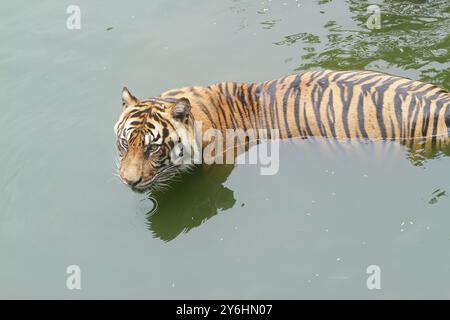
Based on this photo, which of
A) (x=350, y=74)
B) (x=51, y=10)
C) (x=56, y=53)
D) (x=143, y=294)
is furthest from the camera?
(x=51, y=10)

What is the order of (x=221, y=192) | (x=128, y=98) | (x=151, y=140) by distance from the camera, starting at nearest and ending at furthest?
(x=151, y=140), (x=128, y=98), (x=221, y=192)

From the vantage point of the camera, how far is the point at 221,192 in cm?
521

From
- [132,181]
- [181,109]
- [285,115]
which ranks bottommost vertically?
[132,181]

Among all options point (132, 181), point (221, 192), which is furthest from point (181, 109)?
point (221, 192)

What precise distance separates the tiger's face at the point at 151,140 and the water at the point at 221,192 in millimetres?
372

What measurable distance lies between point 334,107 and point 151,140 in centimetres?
143

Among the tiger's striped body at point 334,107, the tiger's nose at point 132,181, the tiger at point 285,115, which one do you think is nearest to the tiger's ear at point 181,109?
the tiger at point 285,115

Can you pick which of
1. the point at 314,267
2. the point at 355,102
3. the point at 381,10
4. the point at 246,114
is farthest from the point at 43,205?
the point at 381,10

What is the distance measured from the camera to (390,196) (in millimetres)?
4938

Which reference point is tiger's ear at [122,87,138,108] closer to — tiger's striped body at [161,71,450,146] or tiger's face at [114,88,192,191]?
tiger's face at [114,88,192,191]

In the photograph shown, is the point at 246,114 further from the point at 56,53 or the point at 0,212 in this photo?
the point at 56,53

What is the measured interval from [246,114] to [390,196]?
1282mm

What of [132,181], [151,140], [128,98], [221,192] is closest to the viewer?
[132,181]

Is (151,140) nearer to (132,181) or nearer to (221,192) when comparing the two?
(132,181)
